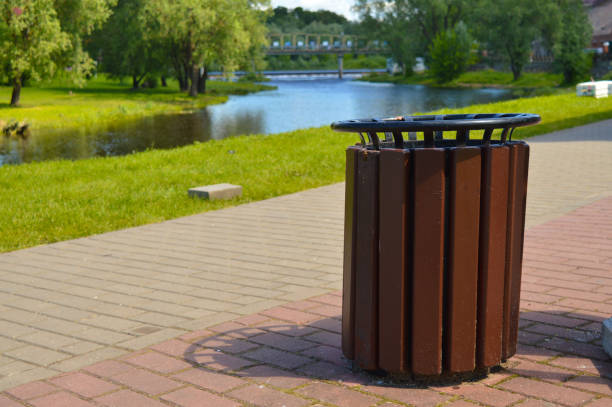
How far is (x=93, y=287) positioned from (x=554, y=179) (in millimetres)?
6546

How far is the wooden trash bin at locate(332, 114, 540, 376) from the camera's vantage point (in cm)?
303

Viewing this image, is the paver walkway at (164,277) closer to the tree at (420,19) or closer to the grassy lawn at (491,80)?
the grassy lawn at (491,80)

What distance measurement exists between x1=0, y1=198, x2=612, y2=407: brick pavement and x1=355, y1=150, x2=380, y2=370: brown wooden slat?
0.17 meters

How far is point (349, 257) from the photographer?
3.35 m

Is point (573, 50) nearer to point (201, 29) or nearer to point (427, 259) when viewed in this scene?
point (201, 29)

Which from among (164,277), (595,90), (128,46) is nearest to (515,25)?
(128,46)

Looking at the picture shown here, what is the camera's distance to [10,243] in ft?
23.3

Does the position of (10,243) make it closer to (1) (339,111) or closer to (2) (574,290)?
(2) (574,290)

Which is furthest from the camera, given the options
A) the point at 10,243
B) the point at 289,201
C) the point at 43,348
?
the point at 289,201

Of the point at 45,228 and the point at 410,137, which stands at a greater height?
the point at 410,137

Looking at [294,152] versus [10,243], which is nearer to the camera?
[10,243]

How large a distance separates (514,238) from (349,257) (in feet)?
2.42

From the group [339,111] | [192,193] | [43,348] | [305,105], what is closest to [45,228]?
[192,193]

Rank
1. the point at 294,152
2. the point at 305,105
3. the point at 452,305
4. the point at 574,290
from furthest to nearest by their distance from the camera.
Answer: the point at 305,105 → the point at 294,152 → the point at 574,290 → the point at 452,305
